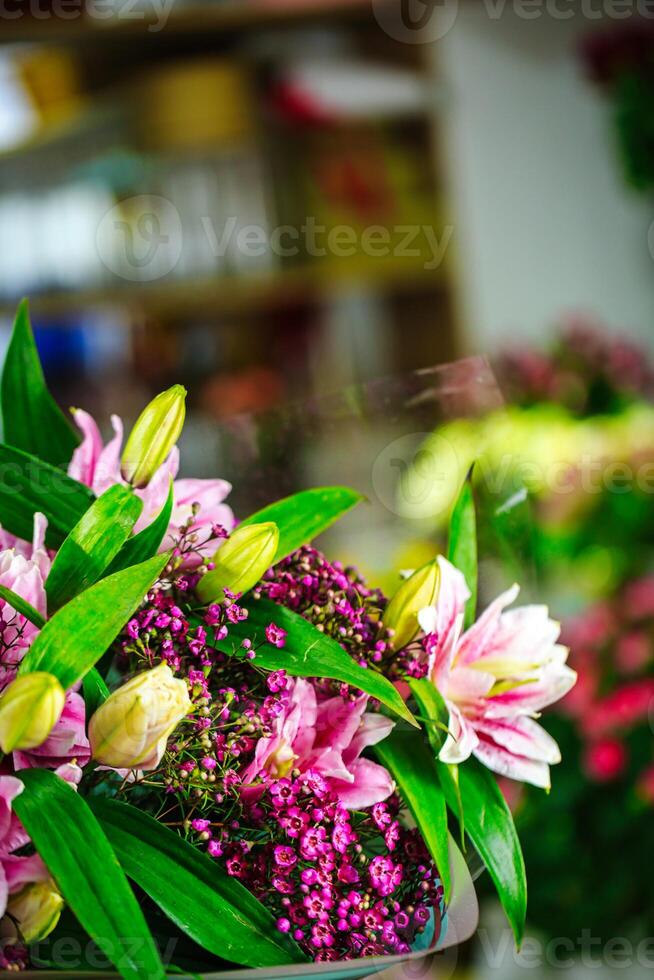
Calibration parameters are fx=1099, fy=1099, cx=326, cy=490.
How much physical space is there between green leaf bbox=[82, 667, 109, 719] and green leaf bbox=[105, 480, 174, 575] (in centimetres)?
4

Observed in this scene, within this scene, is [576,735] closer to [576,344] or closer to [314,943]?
[576,344]

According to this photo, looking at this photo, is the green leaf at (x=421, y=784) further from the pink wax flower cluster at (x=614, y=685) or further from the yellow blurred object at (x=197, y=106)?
the yellow blurred object at (x=197, y=106)

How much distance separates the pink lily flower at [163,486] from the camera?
1.35 ft

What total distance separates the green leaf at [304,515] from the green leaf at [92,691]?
0.28 feet

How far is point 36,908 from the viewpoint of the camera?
1.05 ft

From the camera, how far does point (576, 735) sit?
124cm

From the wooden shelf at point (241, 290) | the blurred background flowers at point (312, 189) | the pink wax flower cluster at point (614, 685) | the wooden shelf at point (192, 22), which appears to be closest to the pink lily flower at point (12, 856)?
the pink wax flower cluster at point (614, 685)

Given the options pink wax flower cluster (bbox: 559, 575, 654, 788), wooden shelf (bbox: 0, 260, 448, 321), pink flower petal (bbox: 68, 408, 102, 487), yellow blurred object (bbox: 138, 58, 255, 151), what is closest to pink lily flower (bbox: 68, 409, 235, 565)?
pink flower petal (bbox: 68, 408, 102, 487)

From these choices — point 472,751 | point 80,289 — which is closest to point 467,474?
point 472,751

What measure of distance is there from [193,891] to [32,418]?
217mm

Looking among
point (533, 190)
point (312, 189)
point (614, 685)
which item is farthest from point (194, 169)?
point (614, 685)

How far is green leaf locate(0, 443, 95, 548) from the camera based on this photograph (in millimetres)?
392

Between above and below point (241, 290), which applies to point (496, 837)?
below

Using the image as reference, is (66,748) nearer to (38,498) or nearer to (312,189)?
(38,498)
